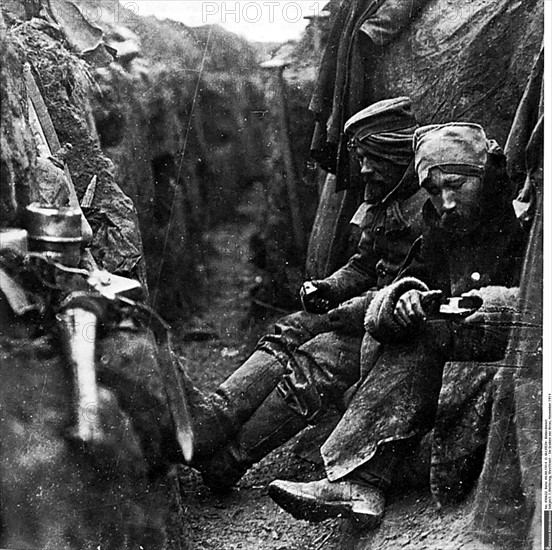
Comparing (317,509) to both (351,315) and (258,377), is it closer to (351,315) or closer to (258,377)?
(258,377)

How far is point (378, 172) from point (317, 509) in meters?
1.34

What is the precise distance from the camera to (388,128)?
378 centimetres

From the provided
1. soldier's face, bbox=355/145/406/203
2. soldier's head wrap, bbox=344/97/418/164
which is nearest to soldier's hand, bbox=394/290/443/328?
soldier's face, bbox=355/145/406/203

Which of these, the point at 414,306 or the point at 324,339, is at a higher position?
the point at 414,306

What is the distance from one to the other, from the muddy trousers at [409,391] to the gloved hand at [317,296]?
12.8 inches

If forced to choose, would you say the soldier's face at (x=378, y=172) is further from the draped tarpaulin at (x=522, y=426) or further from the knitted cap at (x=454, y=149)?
the draped tarpaulin at (x=522, y=426)

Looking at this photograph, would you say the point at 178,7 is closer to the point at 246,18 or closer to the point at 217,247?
the point at 246,18

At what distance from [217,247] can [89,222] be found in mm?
555

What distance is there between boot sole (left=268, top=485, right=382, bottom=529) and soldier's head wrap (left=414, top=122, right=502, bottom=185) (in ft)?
4.24

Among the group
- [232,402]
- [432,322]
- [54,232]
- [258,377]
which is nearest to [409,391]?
[432,322]

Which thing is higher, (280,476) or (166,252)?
(166,252)

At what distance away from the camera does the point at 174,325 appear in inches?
155

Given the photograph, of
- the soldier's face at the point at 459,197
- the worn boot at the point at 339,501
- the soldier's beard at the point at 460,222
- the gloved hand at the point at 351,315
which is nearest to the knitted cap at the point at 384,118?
the soldier's face at the point at 459,197

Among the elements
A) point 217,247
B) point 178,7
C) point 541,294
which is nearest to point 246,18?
point 178,7
